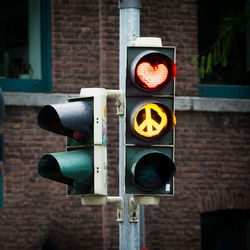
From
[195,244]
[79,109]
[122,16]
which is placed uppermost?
[122,16]

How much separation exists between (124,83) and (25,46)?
6.38 meters

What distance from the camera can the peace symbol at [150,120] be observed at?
17.8ft

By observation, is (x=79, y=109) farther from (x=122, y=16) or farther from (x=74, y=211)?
(x=74, y=211)

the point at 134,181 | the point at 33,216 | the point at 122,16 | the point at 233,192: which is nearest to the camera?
the point at 134,181

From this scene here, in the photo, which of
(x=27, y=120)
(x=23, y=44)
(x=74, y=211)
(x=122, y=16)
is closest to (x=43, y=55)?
(x=23, y=44)

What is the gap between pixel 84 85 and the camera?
1167 cm

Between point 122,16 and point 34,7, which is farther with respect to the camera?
point 34,7

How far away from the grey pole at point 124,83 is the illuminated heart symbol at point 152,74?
9.6 inches

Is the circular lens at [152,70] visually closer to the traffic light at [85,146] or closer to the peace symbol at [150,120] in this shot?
the peace symbol at [150,120]

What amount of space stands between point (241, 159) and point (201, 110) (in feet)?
3.58

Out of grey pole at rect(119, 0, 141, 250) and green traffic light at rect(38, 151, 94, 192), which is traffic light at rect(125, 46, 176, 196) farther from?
green traffic light at rect(38, 151, 94, 192)

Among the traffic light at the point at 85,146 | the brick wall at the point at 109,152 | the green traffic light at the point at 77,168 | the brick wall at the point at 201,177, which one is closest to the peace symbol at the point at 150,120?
the traffic light at the point at 85,146

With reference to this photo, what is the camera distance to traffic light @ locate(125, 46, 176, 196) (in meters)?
5.41

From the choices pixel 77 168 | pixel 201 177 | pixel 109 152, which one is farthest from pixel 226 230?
pixel 77 168
